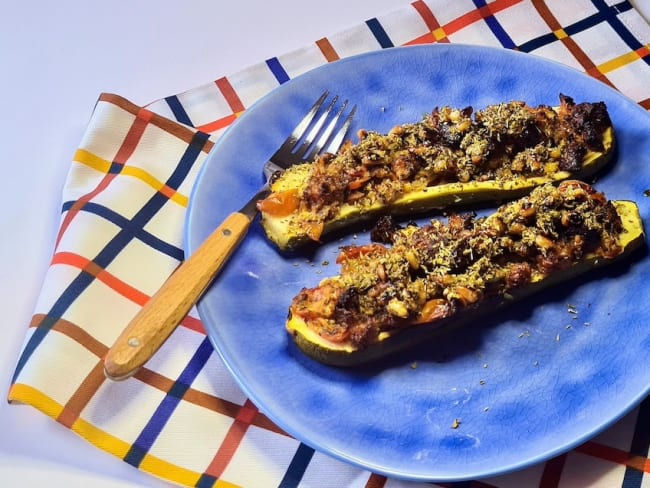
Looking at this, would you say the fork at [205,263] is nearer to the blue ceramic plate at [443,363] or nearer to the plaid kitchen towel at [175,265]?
the blue ceramic plate at [443,363]

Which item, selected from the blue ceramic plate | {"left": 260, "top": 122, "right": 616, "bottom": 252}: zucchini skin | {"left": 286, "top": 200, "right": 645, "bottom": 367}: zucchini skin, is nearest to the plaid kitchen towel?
the blue ceramic plate

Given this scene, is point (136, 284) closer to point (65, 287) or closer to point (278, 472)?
point (65, 287)

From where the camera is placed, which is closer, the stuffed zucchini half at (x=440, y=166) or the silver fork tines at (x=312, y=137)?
the stuffed zucchini half at (x=440, y=166)

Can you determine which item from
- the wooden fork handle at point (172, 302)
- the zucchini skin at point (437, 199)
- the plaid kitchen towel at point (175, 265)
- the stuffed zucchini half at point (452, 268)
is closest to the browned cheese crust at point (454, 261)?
the stuffed zucchini half at point (452, 268)

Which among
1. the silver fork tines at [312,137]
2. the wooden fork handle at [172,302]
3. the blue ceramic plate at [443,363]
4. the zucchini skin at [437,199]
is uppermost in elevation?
the silver fork tines at [312,137]

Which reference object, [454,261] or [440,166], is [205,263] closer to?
[454,261]

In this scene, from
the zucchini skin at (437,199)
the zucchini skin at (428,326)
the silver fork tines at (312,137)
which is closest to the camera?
the zucchini skin at (428,326)
